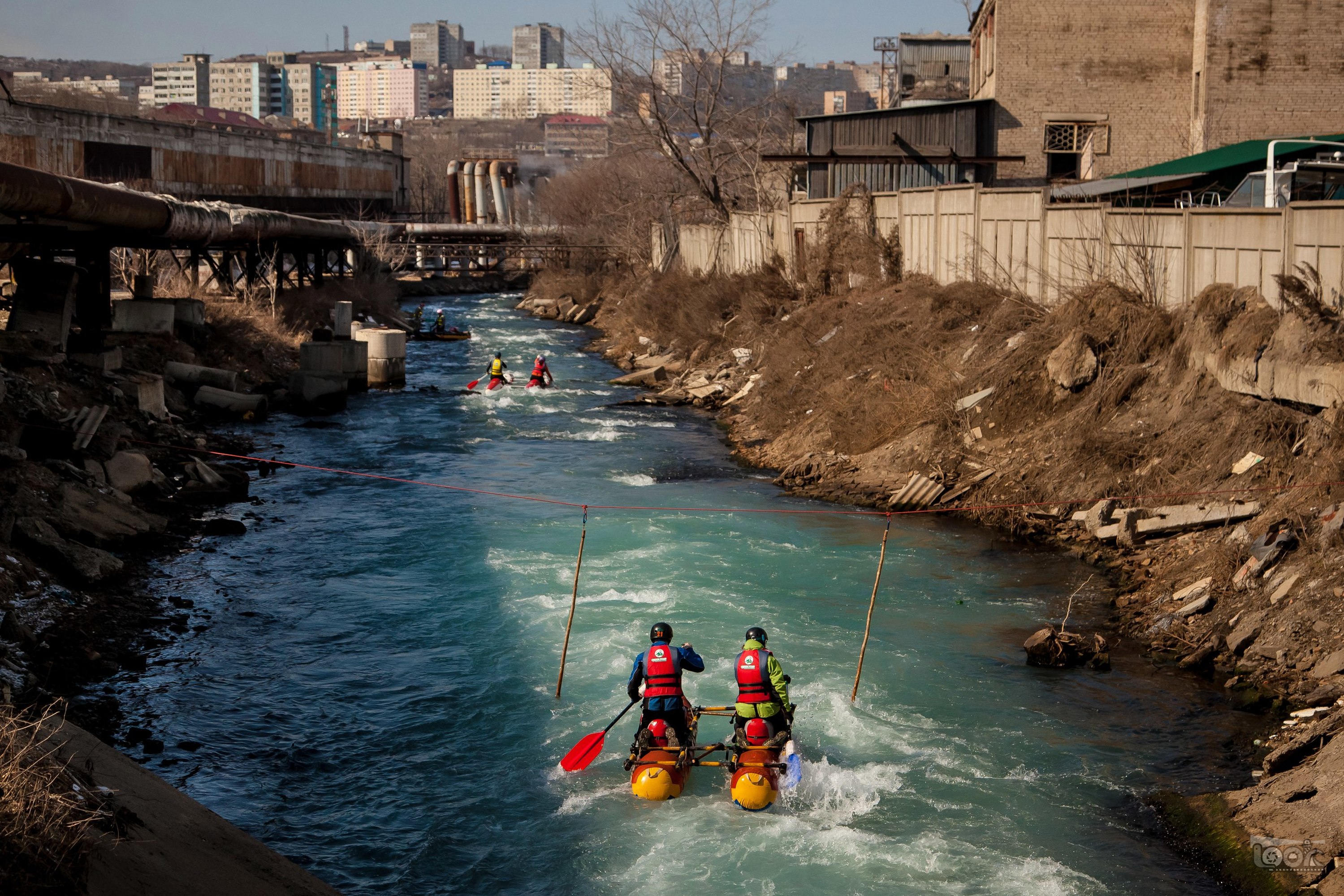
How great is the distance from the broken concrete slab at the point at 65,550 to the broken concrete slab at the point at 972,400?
14470 millimetres

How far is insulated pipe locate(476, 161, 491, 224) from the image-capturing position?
4688 inches

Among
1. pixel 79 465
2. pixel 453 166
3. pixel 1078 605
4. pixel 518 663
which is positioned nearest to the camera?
pixel 518 663

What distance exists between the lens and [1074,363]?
21.5m

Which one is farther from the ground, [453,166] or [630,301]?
[453,166]

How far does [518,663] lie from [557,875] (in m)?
4.89

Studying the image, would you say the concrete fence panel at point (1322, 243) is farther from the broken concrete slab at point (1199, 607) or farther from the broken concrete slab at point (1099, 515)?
the broken concrete slab at point (1199, 607)

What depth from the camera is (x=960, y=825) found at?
1084 cm

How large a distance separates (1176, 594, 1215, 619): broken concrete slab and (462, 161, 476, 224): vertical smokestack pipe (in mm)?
109377

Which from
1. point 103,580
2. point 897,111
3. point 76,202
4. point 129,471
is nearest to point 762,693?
point 103,580

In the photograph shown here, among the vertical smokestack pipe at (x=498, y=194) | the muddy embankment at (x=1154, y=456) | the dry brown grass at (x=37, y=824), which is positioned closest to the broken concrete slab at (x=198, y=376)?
the muddy embankment at (x=1154, y=456)

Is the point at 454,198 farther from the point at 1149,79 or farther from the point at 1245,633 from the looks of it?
the point at 1245,633

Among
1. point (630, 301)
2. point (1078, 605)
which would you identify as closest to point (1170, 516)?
point (1078, 605)

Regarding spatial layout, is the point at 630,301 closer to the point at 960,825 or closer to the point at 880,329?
the point at 880,329

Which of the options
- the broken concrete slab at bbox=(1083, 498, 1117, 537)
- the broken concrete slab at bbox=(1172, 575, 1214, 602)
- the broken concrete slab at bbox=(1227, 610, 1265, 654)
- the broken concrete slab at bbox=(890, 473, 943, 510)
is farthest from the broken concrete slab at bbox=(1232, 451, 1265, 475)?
the broken concrete slab at bbox=(890, 473, 943, 510)
